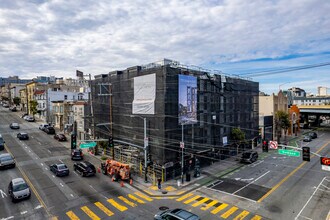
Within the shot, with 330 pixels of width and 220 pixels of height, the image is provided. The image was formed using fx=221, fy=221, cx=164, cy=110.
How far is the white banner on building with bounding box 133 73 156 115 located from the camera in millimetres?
31172

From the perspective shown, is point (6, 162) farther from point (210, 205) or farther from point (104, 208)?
point (210, 205)

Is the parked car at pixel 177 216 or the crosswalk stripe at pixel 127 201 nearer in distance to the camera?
the parked car at pixel 177 216

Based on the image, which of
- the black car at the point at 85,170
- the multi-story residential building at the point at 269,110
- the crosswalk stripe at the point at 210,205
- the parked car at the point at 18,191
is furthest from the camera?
the multi-story residential building at the point at 269,110

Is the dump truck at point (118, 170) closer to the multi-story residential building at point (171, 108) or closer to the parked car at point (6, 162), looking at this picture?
the multi-story residential building at point (171, 108)

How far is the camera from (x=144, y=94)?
107 ft

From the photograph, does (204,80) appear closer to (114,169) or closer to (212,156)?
(212,156)

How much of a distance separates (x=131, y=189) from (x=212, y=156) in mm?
16340

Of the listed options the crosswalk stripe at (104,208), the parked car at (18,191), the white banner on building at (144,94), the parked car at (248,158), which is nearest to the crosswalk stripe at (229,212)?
the crosswalk stripe at (104,208)

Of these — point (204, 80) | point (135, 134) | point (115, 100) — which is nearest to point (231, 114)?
point (204, 80)

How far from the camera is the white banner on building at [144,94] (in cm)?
3117

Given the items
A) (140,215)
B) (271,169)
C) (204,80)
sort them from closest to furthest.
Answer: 1. (140,215)
2. (271,169)
3. (204,80)

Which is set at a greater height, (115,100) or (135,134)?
(115,100)

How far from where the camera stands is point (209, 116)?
3684cm

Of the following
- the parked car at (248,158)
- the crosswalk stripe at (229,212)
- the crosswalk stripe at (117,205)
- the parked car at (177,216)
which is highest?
the parked car at (177,216)
